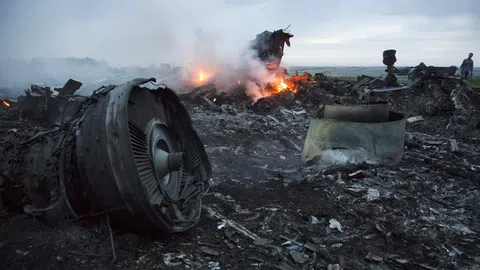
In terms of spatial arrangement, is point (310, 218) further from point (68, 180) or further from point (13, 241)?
point (13, 241)

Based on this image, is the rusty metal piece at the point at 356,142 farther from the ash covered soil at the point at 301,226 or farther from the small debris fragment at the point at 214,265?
the small debris fragment at the point at 214,265

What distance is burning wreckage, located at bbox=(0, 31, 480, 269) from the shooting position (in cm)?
303

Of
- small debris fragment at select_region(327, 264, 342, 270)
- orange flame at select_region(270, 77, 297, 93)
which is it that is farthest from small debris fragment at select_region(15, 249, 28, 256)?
orange flame at select_region(270, 77, 297, 93)

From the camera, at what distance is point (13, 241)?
3.15 m

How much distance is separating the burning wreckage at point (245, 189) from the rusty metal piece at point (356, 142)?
0.07 ft

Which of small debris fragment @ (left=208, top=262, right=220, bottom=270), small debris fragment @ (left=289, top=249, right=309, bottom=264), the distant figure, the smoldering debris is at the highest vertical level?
the distant figure

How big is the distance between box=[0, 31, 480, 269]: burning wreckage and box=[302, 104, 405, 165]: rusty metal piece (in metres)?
0.02

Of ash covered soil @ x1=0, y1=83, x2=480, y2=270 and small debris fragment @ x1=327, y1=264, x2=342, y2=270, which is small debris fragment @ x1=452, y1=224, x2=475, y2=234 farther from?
small debris fragment @ x1=327, y1=264, x2=342, y2=270

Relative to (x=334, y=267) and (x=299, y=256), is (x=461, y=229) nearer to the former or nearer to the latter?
(x=334, y=267)

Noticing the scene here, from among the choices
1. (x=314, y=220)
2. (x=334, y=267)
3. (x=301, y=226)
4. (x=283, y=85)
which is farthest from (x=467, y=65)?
(x=334, y=267)

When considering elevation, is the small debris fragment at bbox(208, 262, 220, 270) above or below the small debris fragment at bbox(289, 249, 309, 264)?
above

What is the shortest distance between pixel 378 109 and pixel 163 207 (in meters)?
5.71

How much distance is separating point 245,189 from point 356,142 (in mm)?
2537

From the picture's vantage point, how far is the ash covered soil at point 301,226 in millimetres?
3199
